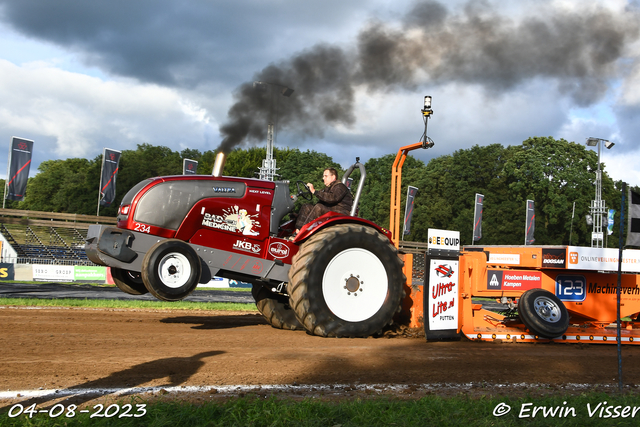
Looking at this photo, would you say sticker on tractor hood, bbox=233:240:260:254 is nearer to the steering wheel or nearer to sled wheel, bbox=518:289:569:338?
the steering wheel

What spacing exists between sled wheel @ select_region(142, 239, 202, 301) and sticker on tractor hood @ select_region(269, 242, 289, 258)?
101cm

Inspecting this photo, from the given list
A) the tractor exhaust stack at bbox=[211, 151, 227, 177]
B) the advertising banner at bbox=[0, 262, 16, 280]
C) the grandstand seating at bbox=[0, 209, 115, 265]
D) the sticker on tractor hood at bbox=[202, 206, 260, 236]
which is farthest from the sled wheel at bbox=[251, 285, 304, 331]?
the grandstand seating at bbox=[0, 209, 115, 265]

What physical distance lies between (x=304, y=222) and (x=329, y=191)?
55 cm

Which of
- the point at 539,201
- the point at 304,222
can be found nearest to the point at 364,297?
the point at 304,222

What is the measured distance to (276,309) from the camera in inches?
301

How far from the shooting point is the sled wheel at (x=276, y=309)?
7.61 m

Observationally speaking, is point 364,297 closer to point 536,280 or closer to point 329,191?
point 329,191

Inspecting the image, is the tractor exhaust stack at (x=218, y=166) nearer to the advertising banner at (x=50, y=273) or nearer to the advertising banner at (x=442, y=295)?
the advertising banner at (x=442, y=295)

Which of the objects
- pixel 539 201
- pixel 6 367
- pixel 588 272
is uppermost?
pixel 539 201

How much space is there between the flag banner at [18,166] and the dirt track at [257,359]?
2268 centimetres

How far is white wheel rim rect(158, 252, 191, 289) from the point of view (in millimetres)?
5969

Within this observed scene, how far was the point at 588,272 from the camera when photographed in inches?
309

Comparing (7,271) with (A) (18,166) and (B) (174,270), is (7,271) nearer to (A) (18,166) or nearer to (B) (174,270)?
(A) (18,166)
